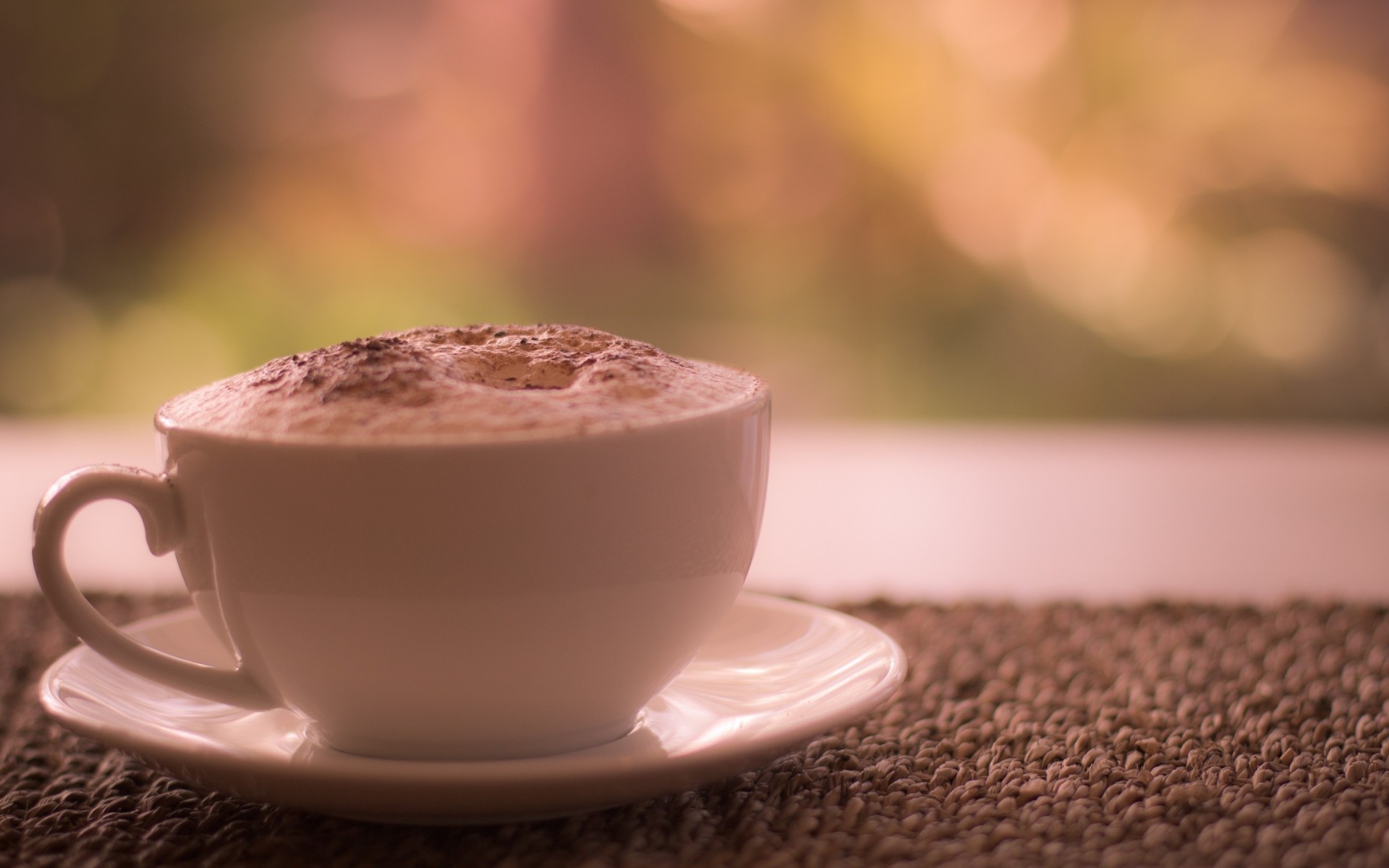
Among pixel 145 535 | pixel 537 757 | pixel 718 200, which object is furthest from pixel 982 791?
pixel 718 200

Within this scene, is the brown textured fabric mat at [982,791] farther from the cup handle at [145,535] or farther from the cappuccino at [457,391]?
the cappuccino at [457,391]

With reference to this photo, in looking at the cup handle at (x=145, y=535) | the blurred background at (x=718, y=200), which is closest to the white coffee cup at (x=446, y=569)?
the cup handle at (x=145, y=535)

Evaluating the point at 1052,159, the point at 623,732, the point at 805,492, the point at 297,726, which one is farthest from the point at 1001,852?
the point at 1052,159

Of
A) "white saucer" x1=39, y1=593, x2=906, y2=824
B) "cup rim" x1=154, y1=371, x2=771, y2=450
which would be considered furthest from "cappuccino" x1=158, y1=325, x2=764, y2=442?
"white saucer" x1=39, y1=593, x2=906, y2=824

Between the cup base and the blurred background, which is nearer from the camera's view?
the cup base

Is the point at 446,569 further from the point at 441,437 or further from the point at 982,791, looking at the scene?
the point at 982,791

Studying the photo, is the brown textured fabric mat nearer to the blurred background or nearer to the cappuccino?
the cappuccino
